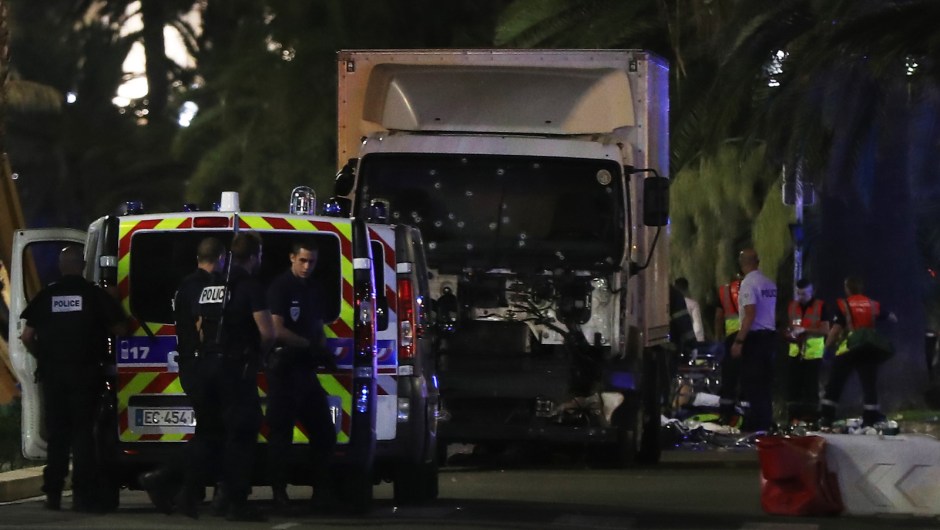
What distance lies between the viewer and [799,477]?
1184cm

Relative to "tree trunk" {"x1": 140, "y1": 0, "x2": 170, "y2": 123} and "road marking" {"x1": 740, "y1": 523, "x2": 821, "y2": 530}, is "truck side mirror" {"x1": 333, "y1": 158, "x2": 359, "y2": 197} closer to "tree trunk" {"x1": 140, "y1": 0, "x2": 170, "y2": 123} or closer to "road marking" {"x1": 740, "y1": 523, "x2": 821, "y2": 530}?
"road marking" {"x1": 740, "y1": 523, "x2": 821, "y2": 530}

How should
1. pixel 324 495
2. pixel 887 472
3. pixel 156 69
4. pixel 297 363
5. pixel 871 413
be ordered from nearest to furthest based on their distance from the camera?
pixel 297 363 < pixel 324 495 < pixel 887 472 < pixel 871 413 < pixel 156 69

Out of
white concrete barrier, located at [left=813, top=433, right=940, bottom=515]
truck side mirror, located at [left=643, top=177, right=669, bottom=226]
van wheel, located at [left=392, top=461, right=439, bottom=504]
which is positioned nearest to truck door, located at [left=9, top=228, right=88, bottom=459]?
van wheel, located at [left=392, top=461, right=439, bottom=504]

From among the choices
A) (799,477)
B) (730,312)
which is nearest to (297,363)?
(799,477)

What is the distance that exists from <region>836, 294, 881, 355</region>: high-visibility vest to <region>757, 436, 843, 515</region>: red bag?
306 inches

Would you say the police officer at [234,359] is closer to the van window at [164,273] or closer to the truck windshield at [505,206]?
the van window at [164,273]

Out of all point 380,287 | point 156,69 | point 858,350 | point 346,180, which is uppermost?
point 156,69

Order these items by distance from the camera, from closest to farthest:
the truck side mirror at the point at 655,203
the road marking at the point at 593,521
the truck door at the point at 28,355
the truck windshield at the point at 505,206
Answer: the road marking at the point at 593,521 < the truck door at the point at 28,355 < the truck windshield at the point at 505,206 < the truck side mirror at the point at 655,203

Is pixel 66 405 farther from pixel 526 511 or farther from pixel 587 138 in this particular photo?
pixel 587 138

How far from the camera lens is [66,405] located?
11.6 m

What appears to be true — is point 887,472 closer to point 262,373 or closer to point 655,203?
point 262,373

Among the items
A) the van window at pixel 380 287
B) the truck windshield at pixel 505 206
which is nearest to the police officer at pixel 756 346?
the truck windshield at pixel 505 206

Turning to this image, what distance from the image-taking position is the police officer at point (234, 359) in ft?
35.2

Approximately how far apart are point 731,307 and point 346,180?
251 inches
